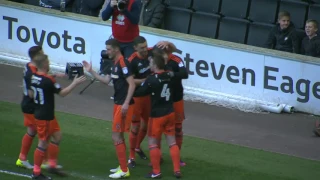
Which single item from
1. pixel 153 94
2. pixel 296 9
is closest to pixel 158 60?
pixel 153 94

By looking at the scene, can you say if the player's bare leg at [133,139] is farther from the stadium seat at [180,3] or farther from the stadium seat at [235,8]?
the stadium seat at [180,3]

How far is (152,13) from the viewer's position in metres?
15.6

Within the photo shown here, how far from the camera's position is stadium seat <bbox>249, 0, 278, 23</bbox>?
51.3ft

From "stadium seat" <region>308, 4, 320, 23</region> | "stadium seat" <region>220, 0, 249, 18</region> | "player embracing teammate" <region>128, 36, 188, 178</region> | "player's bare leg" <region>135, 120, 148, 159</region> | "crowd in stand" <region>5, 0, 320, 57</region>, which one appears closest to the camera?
"player embracing teammate" <region>128, 36, 188, 178</region>

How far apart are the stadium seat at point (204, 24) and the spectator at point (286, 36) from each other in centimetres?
168

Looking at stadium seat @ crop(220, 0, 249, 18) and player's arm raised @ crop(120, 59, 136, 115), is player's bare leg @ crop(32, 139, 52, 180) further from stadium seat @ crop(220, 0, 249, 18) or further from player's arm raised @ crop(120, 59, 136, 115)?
stadium seat @ crop(220, 0, 249, 18)

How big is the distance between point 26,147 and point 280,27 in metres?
6.22

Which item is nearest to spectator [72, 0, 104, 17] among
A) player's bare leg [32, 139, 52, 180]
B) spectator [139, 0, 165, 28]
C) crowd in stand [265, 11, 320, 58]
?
spectator [139, 0, 165, 28]

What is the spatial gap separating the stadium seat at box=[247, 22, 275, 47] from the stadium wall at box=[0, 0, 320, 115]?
1492 mm

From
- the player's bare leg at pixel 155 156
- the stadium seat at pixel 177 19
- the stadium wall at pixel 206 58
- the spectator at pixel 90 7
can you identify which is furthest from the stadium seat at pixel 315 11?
the player's bare leg at pixel 155 156

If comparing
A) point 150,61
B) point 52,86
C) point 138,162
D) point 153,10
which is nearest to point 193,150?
point 138,162

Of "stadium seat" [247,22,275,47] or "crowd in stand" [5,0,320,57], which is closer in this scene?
"crowd in stand" [5,0,320,57]

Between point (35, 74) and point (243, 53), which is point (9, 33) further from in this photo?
point (35, 74)

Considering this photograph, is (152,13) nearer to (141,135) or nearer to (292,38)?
(292,38)
